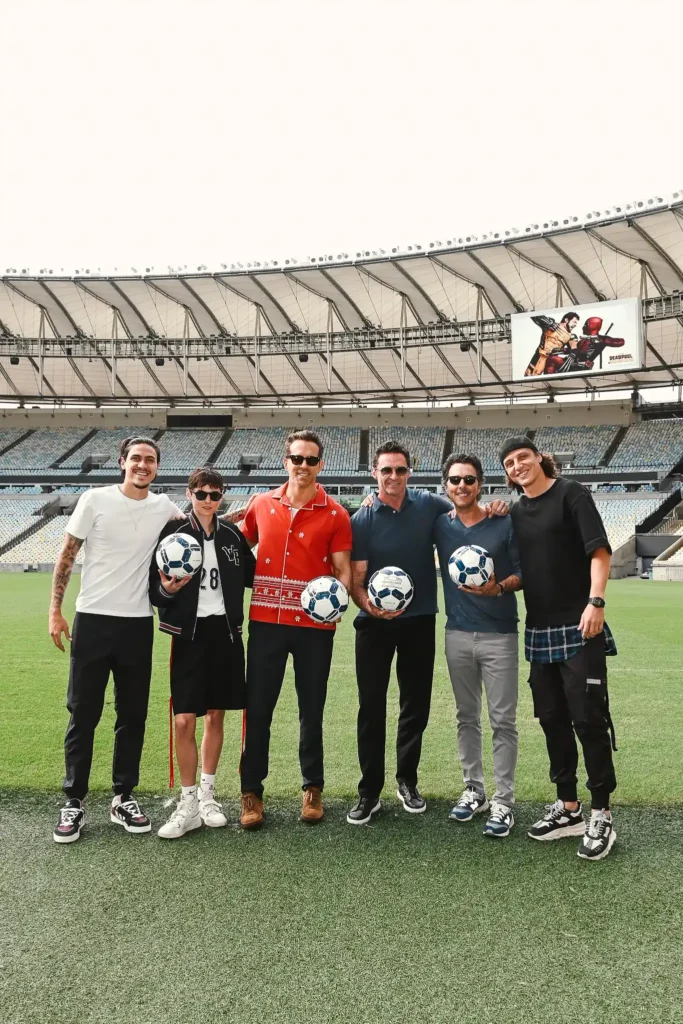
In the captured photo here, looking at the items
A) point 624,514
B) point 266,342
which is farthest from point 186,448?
point 624,514

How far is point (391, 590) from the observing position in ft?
14.0

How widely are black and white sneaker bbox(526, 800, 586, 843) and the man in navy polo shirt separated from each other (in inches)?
29.4

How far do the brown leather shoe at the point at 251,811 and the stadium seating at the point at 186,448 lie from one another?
1669 inches

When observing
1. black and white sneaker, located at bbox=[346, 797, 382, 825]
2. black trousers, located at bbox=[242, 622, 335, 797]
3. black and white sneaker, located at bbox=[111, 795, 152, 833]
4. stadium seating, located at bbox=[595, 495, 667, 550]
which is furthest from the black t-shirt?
stadium seating, located at bbox=[595, 495, 667, 550]

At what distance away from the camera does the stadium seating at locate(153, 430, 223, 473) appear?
152ft

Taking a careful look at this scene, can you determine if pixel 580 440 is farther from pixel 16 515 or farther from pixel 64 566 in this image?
pixel 64 566

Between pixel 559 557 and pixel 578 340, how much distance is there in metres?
31.7

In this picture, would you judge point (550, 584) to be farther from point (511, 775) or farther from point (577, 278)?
point (577, 278)

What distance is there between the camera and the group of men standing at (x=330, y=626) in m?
4.18

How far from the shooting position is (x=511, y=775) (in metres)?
4.30

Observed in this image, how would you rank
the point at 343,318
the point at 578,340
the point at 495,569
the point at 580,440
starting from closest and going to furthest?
the point at 495,569 < the point at 578,340 < the point at 343,318 < the point at 580,440

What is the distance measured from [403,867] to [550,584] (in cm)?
172

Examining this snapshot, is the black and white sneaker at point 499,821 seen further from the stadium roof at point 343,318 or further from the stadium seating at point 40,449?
the stadium seating at point 40,449

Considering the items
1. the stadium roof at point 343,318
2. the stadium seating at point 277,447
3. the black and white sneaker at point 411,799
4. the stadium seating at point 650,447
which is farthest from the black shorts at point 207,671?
the stadium seating at point 277,447
